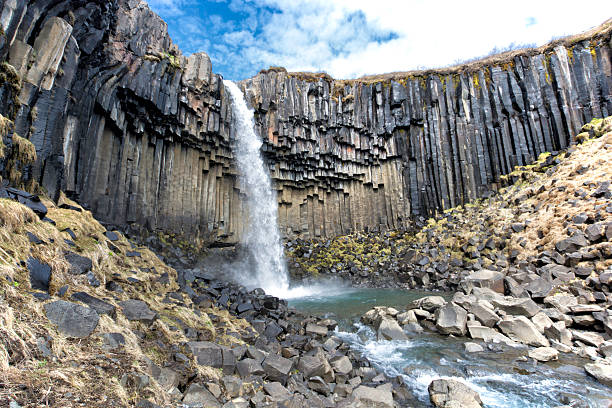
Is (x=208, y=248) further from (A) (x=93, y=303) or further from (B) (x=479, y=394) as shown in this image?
(B) (x=479, y=394)

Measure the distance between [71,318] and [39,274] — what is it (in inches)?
45.1

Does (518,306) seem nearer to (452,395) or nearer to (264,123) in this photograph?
(452,395)

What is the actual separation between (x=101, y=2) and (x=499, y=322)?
15737mm

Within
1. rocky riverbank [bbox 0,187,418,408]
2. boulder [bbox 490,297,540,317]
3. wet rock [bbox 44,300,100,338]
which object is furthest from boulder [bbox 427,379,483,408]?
wet rock [bbox 44,300,100,338]

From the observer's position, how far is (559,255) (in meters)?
11.9

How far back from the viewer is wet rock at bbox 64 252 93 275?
5.13m

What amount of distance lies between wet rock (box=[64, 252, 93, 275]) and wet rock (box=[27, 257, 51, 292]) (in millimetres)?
864

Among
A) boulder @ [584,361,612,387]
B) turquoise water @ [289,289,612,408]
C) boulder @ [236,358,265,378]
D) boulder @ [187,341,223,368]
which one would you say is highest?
boulder @ [187,341,223,368]

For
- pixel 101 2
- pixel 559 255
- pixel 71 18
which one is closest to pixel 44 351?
pixel 71 18

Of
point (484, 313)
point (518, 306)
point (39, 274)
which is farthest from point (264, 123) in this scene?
point (39, 274)

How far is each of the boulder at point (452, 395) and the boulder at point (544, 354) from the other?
2.54m

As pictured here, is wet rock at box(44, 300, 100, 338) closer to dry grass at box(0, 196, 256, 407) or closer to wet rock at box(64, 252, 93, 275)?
dry grass at box(0, 196, 256, 407)

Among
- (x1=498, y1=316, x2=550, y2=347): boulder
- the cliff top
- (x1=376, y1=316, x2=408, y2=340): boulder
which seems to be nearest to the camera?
(x1=498, y1=316, x2=550, y2=347): boulder

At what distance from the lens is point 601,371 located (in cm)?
565
